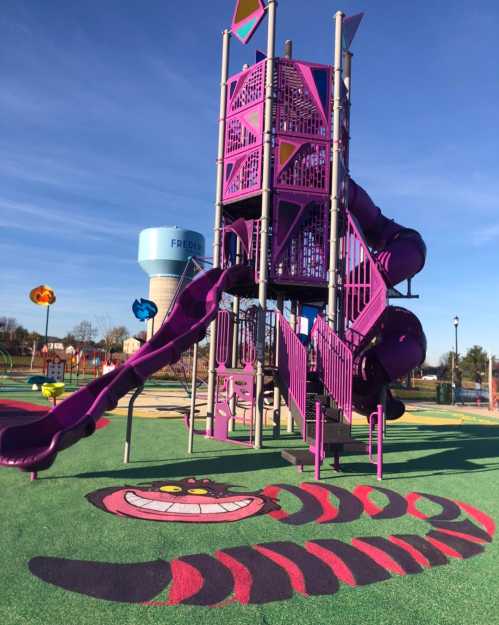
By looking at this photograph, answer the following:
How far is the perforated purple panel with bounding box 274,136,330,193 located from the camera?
12.6 meters

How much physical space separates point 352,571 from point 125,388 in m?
5.40

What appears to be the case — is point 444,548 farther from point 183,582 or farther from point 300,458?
point 300,458

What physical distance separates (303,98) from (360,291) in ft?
17.6

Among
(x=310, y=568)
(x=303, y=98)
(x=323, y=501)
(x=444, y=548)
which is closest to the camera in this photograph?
(x=310, y=568)

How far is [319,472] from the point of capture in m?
8.97

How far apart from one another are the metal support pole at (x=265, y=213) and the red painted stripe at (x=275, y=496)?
3728 mm

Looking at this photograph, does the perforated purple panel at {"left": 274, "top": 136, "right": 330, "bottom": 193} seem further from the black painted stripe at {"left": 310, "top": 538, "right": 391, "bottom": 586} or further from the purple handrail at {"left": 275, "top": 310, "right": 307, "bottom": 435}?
the black painted stripe at {"left": 310, "top": 538, "right": 391, "bottom": 586}

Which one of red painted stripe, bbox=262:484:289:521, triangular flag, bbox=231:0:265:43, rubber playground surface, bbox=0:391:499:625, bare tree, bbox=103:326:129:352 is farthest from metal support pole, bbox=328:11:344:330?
bare tree, bbox=103:326:129:352

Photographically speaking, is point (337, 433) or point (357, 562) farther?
point (337, 433)

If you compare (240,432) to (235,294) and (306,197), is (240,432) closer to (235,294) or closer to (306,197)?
(235,294)

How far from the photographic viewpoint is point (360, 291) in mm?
12430

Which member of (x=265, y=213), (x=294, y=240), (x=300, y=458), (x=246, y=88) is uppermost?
(x=246, y=88)

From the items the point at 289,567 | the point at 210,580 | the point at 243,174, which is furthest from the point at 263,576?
the point at 243,174

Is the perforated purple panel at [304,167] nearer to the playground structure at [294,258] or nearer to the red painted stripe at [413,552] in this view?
the playground structure at [294,258]
